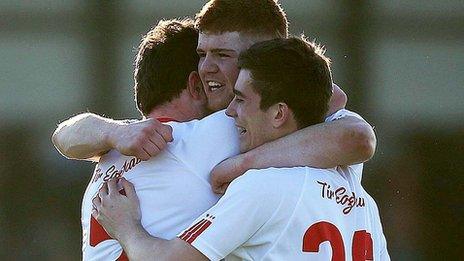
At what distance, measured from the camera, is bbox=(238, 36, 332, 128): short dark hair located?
9.58 feet

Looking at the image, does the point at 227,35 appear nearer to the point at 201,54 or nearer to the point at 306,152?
the point at 201,54

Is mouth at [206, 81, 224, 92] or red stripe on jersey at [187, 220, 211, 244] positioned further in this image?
mouth at [206, 81, 224, 92]

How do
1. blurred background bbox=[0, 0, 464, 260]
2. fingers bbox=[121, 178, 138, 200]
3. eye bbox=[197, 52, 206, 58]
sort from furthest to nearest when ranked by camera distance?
1. blurred background bbox=[0, 0, 464, 260]
2. eye bbox=[197, 52, 206, 58]
3. fingers bbox=[121, 178, 138, 200]

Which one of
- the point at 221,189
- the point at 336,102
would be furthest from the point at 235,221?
the point at 336,102

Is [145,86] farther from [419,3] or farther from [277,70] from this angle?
[419,3]

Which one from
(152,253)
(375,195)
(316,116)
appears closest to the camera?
(152,253)

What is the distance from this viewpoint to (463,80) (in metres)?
6.28

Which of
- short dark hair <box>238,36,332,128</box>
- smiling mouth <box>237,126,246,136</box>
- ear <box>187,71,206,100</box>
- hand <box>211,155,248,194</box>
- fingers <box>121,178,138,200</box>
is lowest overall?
fingers <box>121,178,138,200</box>

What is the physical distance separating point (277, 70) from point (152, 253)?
532 millimetres

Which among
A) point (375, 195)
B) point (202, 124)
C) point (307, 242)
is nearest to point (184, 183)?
point (202, 124)

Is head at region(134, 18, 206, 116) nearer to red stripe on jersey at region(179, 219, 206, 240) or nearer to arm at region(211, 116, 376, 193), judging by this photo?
arm at region(211, 116, 376, 193)

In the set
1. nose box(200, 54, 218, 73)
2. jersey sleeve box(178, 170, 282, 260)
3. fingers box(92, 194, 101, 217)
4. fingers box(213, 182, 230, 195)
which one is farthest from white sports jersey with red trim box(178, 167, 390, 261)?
nose box(200, 54, 218, 73)

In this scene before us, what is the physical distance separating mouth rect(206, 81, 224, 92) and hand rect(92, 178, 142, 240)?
0.35m

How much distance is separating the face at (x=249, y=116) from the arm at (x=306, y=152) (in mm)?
32
